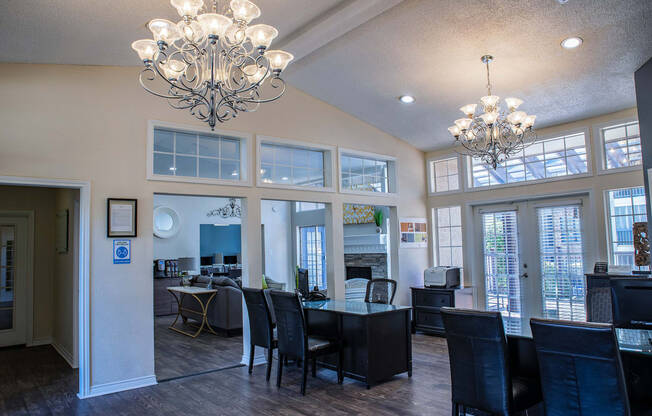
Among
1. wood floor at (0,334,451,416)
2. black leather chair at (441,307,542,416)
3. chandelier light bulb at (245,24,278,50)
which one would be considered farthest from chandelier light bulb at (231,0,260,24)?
wood floor at (0,334,451,416)

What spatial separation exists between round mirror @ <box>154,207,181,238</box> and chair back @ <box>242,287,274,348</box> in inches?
229

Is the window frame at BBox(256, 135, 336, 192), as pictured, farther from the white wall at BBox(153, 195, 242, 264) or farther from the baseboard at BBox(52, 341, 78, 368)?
the white wall at BBox(153, 195, 242, 264)

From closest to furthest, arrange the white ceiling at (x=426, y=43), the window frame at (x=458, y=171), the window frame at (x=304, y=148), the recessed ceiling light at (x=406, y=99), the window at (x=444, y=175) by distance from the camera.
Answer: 1. the white ceiling at (x=426, y=43)
2. the window frame at (x=304, y=148)
3. the recessed ceiling light at (x=406, y=99)
4. the window frame at (x=458, y=171)
5. the window at (x=444, y=175)

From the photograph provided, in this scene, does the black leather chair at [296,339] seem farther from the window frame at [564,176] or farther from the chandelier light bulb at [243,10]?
the window frame at [564,176]

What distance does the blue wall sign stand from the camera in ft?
14.7

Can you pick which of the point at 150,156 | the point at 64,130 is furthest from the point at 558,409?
the point at 64,130

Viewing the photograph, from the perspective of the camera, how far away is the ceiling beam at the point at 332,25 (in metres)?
3.80

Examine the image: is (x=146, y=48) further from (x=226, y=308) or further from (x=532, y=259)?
(x=532, y=259)

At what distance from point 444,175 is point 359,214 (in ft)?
6.19

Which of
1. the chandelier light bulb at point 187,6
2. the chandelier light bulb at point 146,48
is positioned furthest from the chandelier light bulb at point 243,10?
the chandelier light bulb at point 146,48

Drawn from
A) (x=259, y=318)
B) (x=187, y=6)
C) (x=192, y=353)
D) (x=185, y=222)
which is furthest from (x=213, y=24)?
(x=185, y=222)

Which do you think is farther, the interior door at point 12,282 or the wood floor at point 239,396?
the interior door at point 12,282

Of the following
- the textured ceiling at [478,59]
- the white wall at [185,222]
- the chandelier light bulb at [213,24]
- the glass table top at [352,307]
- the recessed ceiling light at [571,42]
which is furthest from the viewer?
the white wall at [185,222]

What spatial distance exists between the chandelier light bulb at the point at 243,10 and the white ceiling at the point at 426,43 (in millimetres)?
1073
